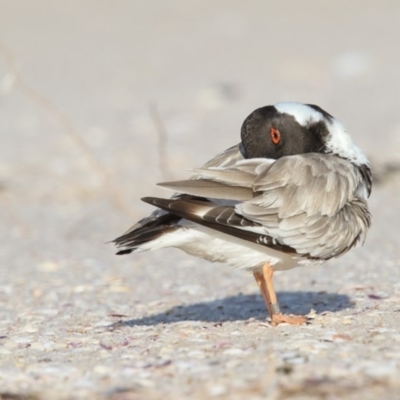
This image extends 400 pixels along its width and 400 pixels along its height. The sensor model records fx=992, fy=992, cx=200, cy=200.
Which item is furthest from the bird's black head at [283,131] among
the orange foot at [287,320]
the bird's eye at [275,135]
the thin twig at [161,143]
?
the thin twig at [161,143]

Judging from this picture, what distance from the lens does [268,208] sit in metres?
4.86

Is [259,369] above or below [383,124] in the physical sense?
below

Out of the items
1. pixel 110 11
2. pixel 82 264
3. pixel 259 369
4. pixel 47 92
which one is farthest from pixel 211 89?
pixel 259 369

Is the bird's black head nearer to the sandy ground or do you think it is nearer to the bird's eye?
the bird's eye

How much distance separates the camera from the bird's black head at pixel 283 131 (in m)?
5.40

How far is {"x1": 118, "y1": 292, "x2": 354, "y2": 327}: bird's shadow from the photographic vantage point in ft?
19.0

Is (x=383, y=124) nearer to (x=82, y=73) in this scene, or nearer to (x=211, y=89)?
(x=211, y=89)

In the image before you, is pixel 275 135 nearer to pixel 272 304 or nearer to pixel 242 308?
pixel 272 304

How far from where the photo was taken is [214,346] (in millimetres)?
4328

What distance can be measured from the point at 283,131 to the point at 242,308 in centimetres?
133

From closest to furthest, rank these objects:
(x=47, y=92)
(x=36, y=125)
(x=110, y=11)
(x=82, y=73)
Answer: (x=36, y=125), (x=47, y=92), (x=82, y=73), (x=110, y=11)


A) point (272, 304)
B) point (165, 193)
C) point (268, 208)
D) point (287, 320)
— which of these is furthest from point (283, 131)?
point (165, 193)

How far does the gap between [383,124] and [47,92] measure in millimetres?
5406

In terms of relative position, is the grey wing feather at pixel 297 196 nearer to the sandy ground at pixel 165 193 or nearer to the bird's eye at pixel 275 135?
the bird's eye at pixel 275 135
